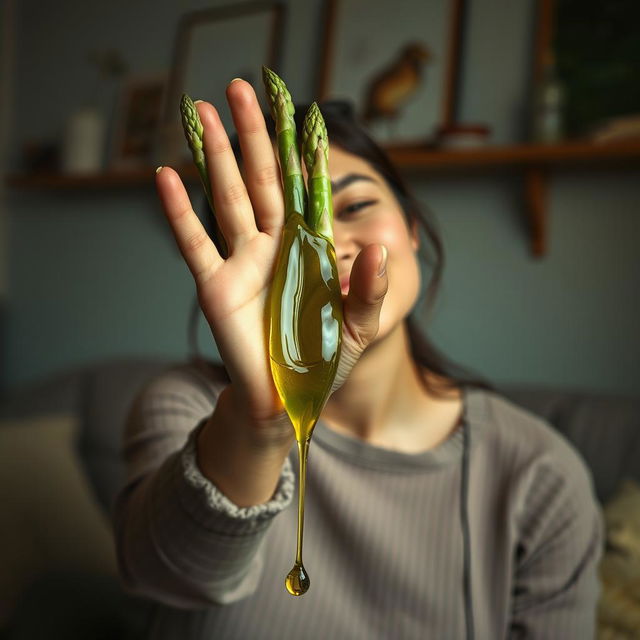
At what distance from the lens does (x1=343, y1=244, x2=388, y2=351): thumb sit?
0.43 metres

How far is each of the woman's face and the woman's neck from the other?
0.13m

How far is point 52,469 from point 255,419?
5.29 feet

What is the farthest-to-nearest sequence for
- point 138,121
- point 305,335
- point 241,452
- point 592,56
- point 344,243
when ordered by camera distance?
point 138,121, point 592,56, point 344,243, point 241,452, point 305,335

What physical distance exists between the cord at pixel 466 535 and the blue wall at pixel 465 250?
3.18 feet

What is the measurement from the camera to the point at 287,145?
1.51 feet

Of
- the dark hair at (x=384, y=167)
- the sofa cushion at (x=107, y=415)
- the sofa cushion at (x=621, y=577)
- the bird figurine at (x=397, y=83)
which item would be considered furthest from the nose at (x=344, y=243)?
the sofa cushion at (x=107, y=415)

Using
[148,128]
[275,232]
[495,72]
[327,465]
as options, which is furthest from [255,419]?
[148,128]

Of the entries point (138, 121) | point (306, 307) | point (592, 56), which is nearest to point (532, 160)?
point (592, 56)

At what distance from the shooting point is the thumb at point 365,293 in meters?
0.43

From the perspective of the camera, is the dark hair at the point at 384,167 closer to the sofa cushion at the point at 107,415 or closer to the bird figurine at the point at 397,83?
the bird figurine at the point at 397,83

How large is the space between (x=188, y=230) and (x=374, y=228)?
0.38 m

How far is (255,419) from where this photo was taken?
0.53 meters

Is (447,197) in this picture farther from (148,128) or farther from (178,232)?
(178,232)

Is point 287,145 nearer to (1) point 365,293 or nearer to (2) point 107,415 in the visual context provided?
(1) point 365,293
